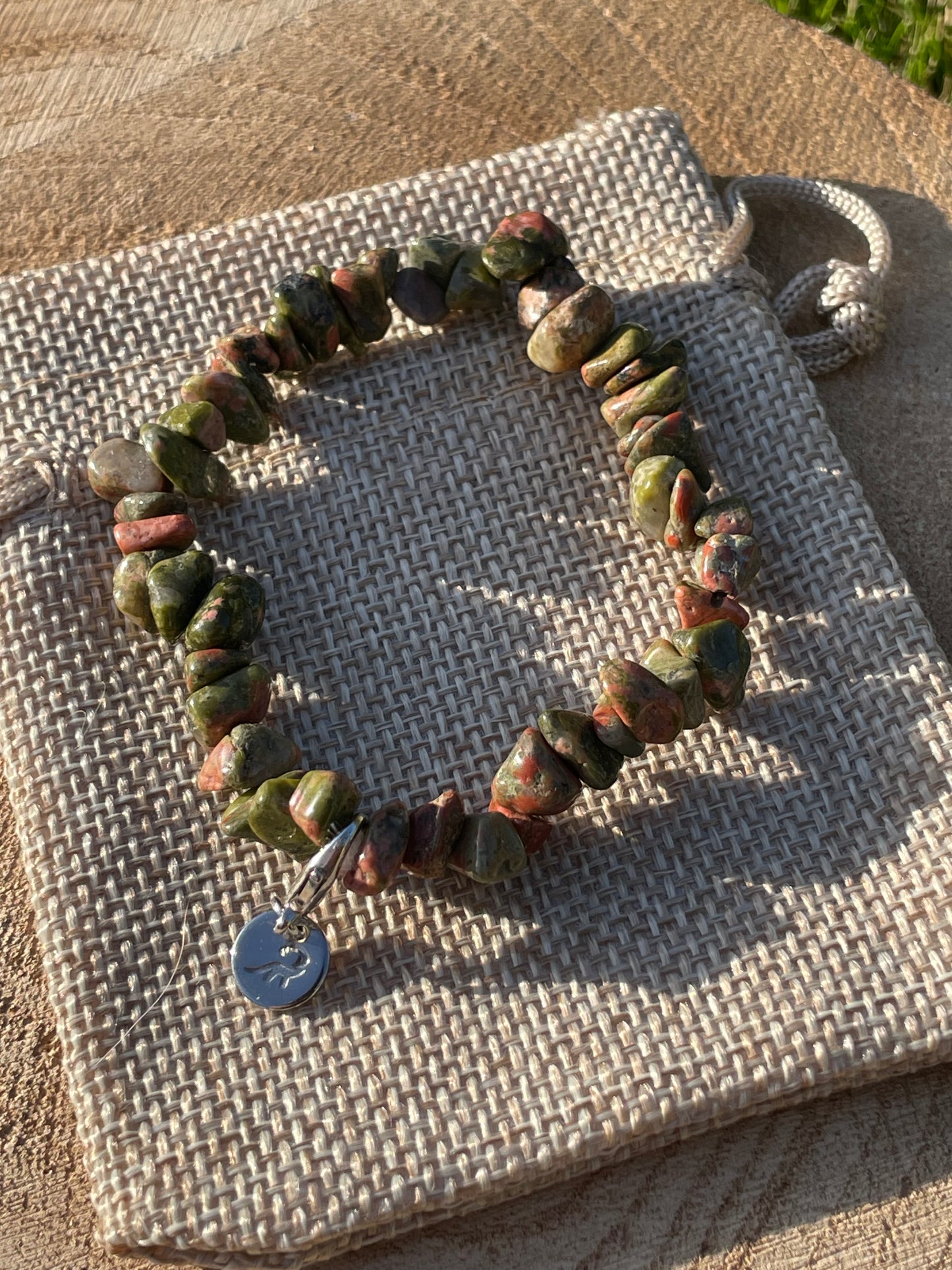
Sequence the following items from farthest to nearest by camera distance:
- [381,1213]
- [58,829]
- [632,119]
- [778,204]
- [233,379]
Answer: [778,204] → [632,119] → [233,379] → [58,829] → [381,1213]

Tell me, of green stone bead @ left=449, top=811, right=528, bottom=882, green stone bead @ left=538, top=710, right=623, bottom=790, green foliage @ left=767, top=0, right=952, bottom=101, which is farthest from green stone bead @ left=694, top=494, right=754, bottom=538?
green foliage @ left=767, top=0, right=952, bottom=101

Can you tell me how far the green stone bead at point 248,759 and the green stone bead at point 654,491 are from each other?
0.38 metres

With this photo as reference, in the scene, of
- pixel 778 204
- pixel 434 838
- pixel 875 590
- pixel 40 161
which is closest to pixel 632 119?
pixel 778 204

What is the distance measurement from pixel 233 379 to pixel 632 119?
0.52m

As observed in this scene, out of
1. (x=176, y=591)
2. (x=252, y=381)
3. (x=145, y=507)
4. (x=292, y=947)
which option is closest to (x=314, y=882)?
(x=292, y=947)

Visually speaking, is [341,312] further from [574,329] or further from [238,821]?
[238,821]

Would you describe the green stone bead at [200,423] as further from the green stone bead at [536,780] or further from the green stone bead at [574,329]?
the green stone bead at [536,780]

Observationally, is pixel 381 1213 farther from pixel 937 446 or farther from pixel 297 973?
pixel 937 446

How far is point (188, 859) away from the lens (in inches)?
41.1

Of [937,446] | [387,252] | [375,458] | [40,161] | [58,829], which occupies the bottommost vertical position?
[58,829]

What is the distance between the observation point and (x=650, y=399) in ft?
3.86

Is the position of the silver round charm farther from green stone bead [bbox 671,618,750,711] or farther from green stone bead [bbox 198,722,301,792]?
green stone bead [bbox 671,618,750,711]

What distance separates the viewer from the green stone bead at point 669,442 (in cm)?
116

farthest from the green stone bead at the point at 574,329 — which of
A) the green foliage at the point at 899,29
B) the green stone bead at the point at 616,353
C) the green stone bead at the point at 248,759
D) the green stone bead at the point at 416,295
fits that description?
the green foliage at the point at 899,29
